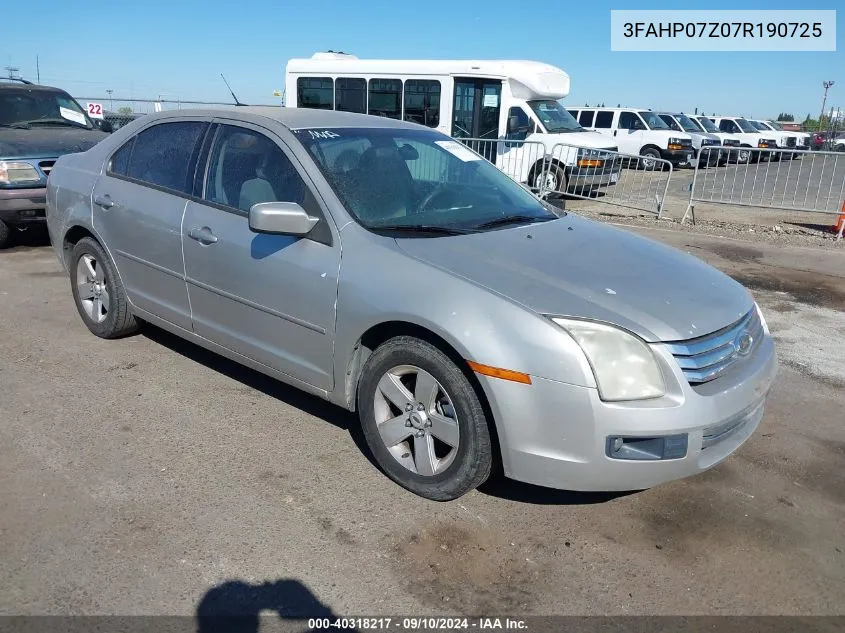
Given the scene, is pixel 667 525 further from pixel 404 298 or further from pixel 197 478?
pixel 197 478

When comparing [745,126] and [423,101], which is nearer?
[423,101]

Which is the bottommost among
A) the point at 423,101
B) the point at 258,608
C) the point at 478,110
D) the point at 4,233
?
the point at 258,608

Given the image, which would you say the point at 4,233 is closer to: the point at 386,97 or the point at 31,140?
the point at 31,140

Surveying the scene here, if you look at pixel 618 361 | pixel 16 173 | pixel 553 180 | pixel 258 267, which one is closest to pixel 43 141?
pixel 16 173

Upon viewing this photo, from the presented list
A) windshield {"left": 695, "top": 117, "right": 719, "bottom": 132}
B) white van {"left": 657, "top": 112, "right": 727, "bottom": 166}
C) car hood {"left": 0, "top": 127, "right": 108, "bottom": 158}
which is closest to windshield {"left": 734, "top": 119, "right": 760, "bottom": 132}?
windshield {"left": 695, "top": 117, "right": 719, "bottom": 132}

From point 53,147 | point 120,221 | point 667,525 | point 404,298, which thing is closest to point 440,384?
point 404,298

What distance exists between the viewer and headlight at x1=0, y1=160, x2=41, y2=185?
7824mm

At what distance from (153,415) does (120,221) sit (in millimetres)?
1366

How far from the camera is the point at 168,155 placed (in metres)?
4.55

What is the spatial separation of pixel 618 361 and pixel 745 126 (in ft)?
103

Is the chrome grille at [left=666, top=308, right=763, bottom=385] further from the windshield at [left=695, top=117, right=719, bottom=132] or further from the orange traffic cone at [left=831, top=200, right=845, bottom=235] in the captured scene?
the windshield at [left=695, top=117, right=719, bottom=132]

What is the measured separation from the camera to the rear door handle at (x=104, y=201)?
479 centimetres

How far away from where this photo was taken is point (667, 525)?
3.25 metres

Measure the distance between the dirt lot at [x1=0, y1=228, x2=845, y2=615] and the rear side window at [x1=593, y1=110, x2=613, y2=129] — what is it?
64.6ft
